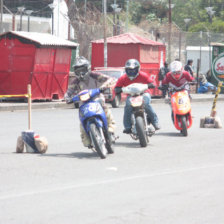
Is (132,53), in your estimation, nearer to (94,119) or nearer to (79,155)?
(79,155)

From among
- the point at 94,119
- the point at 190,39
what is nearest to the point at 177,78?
the point at 94,119

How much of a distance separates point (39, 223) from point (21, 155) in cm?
537

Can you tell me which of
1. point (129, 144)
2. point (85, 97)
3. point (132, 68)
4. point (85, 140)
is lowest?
point (129, 144)

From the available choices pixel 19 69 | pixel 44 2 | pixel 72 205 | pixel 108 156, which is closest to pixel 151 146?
pixel 108 156

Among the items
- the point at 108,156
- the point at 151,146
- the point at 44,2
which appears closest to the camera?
the point at 108,156

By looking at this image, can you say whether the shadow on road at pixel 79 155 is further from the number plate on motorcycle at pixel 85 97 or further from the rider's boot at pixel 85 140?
the number plate on motorcycle at pixel 85 97

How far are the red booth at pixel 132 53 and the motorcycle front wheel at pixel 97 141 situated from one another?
20371mm

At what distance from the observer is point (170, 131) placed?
1625 cm

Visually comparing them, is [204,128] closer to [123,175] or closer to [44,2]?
[123,175]

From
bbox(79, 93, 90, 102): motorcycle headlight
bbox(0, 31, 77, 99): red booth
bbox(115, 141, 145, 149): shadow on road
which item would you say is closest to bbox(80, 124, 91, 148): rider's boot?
bbox(79, 93, 90, 102): motorcycle headlight

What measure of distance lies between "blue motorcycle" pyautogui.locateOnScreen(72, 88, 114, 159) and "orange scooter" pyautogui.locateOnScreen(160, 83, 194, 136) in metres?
3.56

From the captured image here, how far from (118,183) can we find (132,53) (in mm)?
23794

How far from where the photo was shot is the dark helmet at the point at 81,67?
11.9m

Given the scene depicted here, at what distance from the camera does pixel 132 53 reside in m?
32.3
